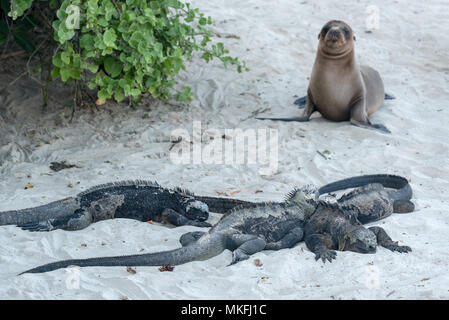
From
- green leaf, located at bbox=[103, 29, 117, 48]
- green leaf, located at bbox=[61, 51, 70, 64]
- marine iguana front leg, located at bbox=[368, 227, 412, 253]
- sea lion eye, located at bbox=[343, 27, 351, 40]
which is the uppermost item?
green leaf, located at bbox=[103, 29, 117, 48]

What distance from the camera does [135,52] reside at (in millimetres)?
6219

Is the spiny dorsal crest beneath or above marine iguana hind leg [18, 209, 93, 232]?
above

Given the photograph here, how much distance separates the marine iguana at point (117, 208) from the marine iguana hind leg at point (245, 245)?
0.57 meters

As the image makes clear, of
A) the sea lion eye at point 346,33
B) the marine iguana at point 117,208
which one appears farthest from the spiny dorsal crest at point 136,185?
the sea lion eye at point 346,33

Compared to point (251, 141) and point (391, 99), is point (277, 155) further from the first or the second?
point (391, 99)

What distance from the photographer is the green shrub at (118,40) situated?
5.69 metres

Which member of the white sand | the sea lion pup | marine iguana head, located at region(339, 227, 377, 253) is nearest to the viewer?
the white sand

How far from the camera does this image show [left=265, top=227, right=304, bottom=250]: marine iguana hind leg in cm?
435

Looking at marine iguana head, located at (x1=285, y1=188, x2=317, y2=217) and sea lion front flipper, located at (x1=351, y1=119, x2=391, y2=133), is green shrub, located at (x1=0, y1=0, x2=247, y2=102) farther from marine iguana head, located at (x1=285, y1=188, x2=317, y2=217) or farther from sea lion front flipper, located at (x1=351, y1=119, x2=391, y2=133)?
marine iguana head, located at (x1=285, y1=188, x2=317, y2=217)

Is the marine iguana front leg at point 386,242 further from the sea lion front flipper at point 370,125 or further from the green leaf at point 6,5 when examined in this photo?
the green leaf at point 6,5

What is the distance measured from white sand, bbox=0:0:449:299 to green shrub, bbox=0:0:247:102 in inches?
24.5

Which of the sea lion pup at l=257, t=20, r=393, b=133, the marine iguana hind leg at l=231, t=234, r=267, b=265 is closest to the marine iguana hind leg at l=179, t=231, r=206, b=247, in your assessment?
the marine iguana hind leg at l=231, t=234, r=267, b=265

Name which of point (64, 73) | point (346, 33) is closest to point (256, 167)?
point (64, 73)

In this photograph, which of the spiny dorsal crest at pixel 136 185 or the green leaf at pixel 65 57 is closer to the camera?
the spiny dorsal crest at pixel 136 185
